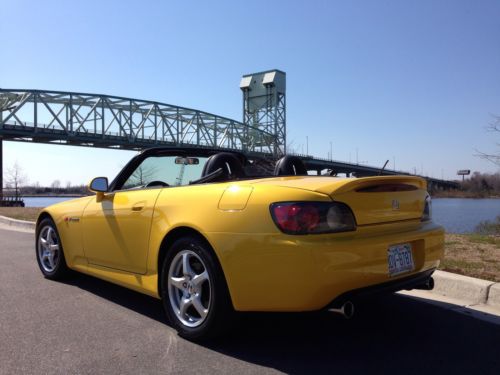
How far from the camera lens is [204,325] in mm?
3154

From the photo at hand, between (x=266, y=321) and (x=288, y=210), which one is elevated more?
(x=288, y=210)

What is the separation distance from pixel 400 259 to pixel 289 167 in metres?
1.53

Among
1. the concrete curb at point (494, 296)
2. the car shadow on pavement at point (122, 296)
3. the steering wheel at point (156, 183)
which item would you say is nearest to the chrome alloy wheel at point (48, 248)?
the car shadow on pavement at point (122, 296)

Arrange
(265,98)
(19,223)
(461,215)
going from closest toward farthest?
(19,223), (461,215), (265,98)

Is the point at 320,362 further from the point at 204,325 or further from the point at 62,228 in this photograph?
the point at 62,228

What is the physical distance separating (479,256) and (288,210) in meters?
4.32

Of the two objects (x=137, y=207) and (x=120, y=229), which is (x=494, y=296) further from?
(x=120, y=229)

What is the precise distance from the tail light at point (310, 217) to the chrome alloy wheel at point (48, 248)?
3.33 m

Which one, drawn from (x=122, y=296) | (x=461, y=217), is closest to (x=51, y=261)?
(x=122, y=296)

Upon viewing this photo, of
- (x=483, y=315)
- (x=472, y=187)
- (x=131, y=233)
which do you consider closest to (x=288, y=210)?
(x=131, y=233)

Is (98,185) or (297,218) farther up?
(98,185)

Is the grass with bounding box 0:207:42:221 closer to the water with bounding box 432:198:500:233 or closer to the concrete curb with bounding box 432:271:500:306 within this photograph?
the concrete curb with bounding box 432:271:500:306

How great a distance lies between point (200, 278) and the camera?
324 centimetres

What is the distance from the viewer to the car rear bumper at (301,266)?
2.70 meters
